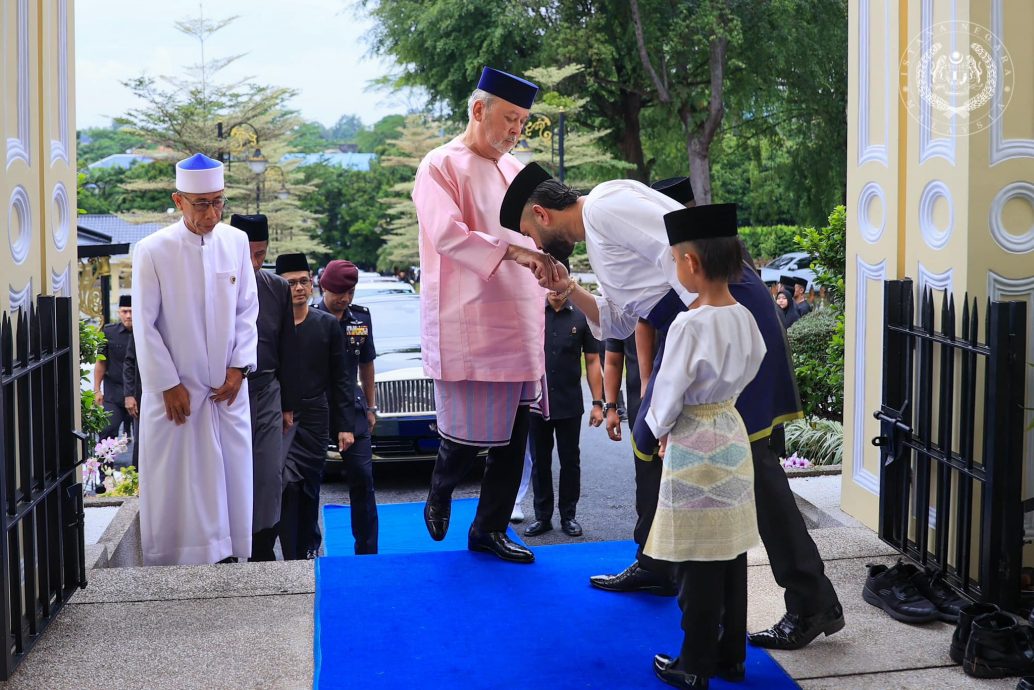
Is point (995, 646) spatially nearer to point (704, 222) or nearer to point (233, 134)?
point (704, 222)

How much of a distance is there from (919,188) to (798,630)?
6.44ft

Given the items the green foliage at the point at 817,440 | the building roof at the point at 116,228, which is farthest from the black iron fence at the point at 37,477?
the building roof at the point at 116,228

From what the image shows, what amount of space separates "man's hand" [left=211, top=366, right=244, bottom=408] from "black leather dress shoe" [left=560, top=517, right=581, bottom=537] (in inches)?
128

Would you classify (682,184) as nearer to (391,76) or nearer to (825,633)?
(825,633)

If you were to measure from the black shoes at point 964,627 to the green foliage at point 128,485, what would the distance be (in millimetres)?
5738

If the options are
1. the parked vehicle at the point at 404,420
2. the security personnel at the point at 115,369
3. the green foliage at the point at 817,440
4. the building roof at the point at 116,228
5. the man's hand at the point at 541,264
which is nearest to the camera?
the man's hand at the point at 541,264

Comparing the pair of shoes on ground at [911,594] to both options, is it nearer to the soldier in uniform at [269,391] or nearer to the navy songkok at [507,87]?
the navy songkok at [507,87]

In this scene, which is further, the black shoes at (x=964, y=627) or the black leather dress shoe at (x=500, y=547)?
the black leather dress shoe at (x=500, y=547)

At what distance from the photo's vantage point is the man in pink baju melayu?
4965mm

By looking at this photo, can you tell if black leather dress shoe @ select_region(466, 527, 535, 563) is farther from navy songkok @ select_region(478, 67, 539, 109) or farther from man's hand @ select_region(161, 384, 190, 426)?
navy songkok @ select_region(478, 67, 539, 109)

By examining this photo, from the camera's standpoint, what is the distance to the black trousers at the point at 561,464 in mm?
8234

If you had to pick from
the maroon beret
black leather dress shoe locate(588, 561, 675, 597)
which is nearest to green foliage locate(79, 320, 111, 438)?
the maroon beret

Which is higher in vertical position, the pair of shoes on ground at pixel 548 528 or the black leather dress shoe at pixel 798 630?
the black leather dress shoe at pixel 798 630

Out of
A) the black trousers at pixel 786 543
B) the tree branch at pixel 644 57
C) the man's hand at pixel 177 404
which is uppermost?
the tree branch at pixel 644 57
